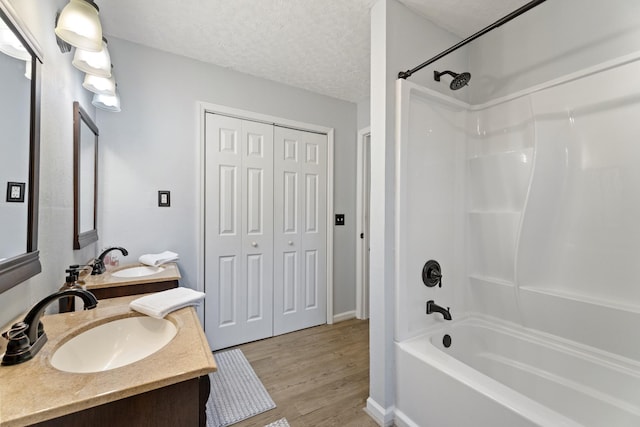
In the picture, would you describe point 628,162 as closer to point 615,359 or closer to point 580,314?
point 580,314

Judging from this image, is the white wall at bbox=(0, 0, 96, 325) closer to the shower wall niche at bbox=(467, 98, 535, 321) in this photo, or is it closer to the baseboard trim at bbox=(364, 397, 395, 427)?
the baseboard trim at bbox=(364, 397, 395, 427)

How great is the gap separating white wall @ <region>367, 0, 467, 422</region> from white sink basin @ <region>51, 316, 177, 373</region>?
3.57 ft

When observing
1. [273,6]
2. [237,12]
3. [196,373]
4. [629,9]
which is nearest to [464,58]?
[629,9]

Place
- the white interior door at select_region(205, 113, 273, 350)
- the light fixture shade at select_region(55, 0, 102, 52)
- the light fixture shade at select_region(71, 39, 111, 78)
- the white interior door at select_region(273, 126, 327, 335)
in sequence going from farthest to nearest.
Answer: the white interior door at select_region(273, 126, 327, 335) → the white interior door at select_region(205, 113, 273, 350) → the light fixture shade at select_region(71, 39, 111, 78) → the light fixture shade at select_region(55, 0, 102, 52)

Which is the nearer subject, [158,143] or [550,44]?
[550,44]

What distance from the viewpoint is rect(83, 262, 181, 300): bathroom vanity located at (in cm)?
142

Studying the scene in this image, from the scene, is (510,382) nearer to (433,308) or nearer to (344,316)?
(433,308)

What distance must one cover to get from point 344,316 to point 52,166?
2.70 m

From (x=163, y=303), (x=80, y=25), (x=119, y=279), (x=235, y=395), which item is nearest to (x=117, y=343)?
(x=163, y=303)

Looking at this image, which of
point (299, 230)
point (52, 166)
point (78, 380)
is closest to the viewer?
point (78, 380)

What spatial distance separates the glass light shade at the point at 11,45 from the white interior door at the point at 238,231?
1.36m

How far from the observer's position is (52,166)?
1.18m

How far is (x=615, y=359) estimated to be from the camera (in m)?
1.34

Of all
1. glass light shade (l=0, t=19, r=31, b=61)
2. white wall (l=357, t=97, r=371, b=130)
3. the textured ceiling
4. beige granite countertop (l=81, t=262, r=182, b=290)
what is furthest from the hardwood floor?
the textured ceiling
